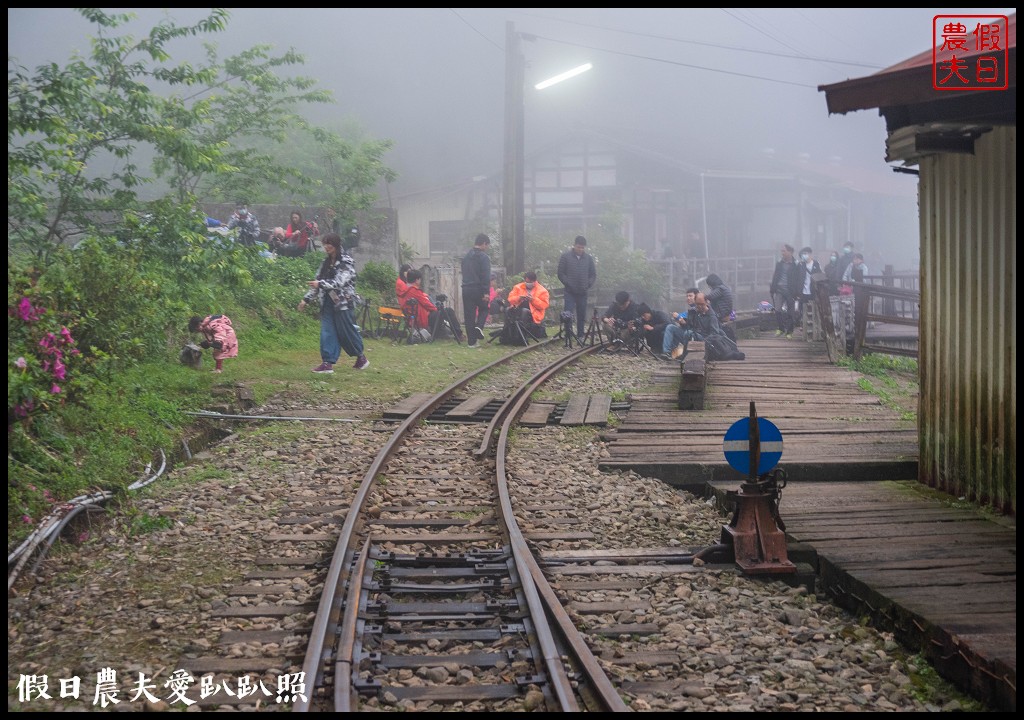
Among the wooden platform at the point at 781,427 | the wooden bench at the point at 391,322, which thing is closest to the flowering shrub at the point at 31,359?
the wooden platform at the point at 781,427

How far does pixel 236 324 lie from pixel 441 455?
7.63 metres

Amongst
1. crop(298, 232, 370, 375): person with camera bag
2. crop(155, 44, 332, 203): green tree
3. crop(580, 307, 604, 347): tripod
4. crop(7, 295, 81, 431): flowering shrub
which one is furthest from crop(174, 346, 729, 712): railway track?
crop(155, 44, 332, 203): green tree

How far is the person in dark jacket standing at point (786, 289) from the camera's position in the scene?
20.4m

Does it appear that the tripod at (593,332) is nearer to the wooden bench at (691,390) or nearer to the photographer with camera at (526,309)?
the photographer with camera at (526,309)

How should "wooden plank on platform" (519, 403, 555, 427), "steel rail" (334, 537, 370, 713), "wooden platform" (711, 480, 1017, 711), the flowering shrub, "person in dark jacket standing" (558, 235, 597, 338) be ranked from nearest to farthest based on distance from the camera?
"steel rail" (334, 537, 370, 713) → "wooden platform" (711, 480, 1017, 711) → the flowering shrub → "wooden plank on platform" (519, 403, 555, 427) → "person in dark jacket standing" (558, 235, 597, 338)

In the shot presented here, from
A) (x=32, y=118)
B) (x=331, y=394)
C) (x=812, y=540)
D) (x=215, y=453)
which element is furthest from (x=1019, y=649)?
(x=331, y=394)

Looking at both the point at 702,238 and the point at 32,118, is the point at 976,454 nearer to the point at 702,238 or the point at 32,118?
the point at 32,118

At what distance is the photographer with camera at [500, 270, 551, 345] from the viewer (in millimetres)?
18141

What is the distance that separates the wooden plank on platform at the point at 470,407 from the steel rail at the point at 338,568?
31 cm

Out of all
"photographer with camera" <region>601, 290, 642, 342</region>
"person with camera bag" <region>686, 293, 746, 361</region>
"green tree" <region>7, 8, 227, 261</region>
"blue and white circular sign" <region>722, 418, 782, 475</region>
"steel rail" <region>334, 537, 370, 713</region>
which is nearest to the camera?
"steel rail" <region>334, 537, 370, 713</region>

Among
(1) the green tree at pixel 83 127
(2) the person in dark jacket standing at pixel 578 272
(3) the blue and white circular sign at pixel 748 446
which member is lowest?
(3) the blue and white circular sign at pixel 748 446

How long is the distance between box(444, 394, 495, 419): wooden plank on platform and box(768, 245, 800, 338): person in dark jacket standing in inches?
401

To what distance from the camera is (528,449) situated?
30.6ft

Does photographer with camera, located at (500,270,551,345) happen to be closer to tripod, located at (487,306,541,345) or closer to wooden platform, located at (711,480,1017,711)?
tripod, located at (487,306,541,345)
